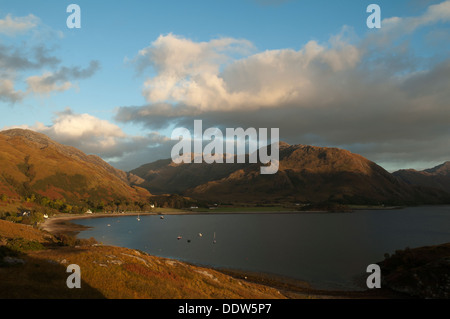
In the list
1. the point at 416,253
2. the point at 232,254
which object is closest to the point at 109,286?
the point at 416,253

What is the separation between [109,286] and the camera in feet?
88.7

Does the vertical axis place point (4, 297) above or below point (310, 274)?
above

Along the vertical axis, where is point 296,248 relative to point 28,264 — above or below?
below

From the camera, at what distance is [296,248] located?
106 m
